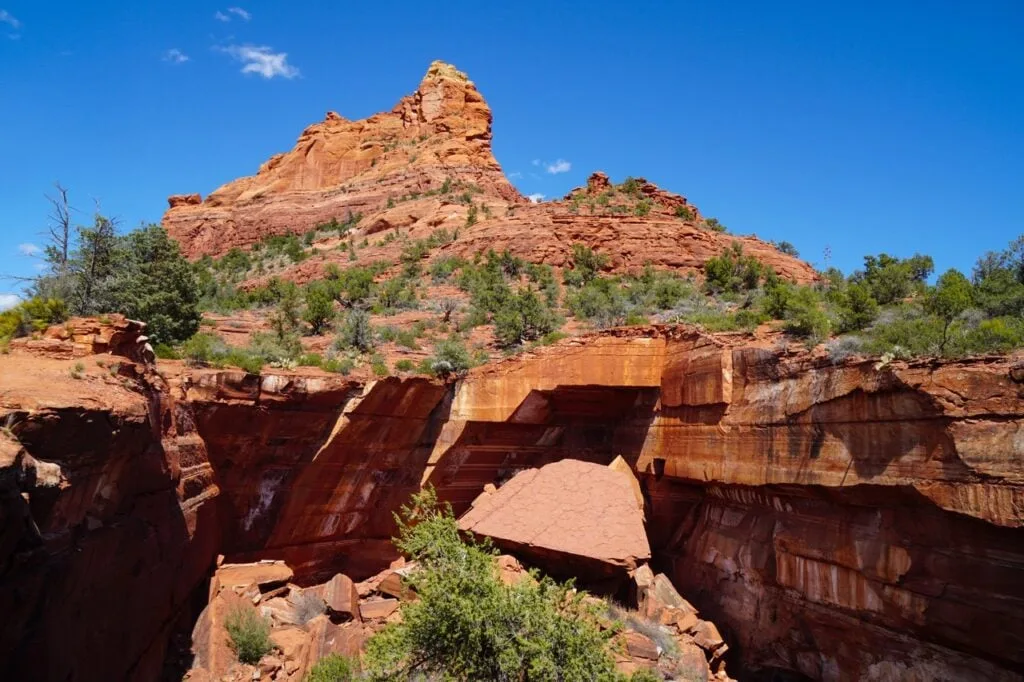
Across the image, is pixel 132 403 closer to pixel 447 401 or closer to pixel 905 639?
pixel 447 401

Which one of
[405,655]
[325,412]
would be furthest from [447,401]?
[405,655]

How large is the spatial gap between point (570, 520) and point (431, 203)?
2991 cm

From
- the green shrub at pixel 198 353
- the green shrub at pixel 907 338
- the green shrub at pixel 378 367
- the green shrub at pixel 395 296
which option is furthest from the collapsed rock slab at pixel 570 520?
the green shrub at pixel 395 296

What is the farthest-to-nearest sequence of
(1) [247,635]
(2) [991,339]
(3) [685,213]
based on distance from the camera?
(3) [685,213] → (1) [247,635] → (2) [991,339]

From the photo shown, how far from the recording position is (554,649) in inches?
334

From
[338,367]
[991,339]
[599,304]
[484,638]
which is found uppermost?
[599,304]

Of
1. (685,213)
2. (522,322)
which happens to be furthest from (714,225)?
(522,322)

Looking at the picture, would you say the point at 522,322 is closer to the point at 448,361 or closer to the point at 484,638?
the point at 448,361

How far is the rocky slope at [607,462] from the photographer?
7250 millimetres

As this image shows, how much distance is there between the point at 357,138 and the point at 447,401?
142ft

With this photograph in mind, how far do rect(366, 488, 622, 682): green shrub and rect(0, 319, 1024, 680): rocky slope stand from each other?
141 inches

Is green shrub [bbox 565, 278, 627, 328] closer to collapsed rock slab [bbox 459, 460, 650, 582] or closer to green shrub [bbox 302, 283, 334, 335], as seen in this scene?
collapsed rock slab [bbox 459, 460, 650, 582]

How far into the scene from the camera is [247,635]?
1076 centimetres

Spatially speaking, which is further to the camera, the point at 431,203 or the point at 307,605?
the point at 431,203
